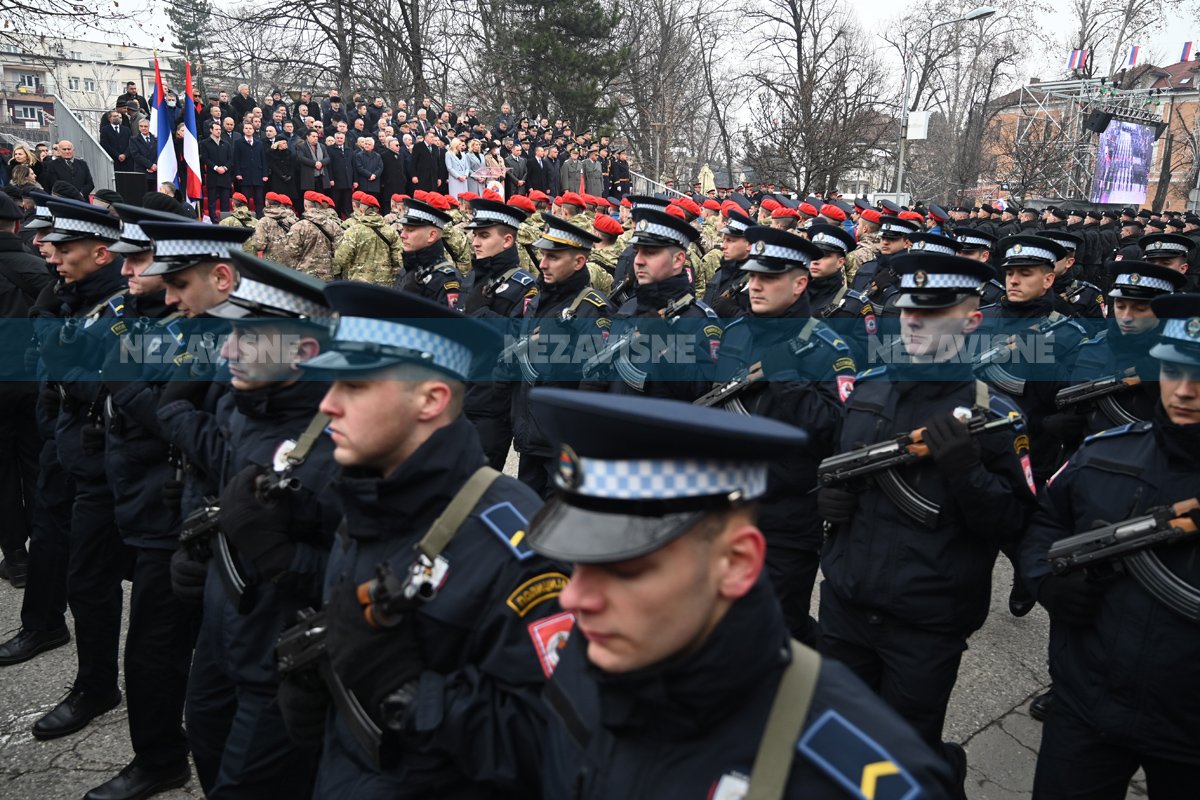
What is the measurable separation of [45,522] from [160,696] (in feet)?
Answer: 6.15

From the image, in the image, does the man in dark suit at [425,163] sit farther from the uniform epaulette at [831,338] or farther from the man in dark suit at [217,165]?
the uniform epaulette at [831,338]

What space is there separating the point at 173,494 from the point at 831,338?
3.33 metres

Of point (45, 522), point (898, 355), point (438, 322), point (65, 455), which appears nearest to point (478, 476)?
point (438, 322)

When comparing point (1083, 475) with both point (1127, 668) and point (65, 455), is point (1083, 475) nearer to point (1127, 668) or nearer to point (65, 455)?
point (1127, 668)

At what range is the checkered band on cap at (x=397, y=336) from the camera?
2393 mm

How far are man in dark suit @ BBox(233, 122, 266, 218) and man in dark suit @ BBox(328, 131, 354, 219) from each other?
159cm

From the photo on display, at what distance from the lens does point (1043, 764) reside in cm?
303

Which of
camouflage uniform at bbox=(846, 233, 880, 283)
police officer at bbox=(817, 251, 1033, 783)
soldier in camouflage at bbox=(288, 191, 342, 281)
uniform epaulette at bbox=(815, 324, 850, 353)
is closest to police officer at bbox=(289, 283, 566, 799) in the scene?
police officer at bbox=(817, 251, 1033, 783)

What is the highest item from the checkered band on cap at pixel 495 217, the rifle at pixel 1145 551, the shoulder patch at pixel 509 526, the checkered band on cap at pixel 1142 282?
the checkered band on cap at pixel 495 217

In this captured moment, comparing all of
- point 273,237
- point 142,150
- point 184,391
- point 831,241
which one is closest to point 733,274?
point 831,241

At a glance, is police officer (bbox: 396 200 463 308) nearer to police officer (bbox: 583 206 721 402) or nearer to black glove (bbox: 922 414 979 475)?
police officer (bbox: 583 206 721 402)

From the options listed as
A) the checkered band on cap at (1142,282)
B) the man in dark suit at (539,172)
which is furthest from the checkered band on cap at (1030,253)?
the man in dark suit at (539,172)

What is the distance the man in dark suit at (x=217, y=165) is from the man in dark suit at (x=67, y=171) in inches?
88.9

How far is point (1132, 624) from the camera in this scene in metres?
2.79
